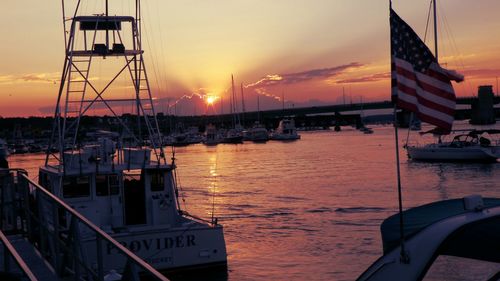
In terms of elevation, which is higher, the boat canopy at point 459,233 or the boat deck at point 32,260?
the boat canopy at point 459,233

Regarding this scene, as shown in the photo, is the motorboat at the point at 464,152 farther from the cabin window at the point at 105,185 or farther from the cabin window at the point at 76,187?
the cabin window at the point at 76,187

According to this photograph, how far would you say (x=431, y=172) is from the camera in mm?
56406

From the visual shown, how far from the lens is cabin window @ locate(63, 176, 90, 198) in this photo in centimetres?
1658

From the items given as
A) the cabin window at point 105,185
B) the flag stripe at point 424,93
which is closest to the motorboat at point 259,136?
the cabin window at point 105,185

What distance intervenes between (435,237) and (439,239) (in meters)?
0.05

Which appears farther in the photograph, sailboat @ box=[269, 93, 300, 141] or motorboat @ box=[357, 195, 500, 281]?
sailboat @ box=[269, 93, 300, 141]

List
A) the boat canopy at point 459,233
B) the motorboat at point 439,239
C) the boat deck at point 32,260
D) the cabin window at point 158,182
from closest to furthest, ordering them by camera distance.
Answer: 1. the motorboat at point 439,239
2. the boat canopy at point 459,233
3. the boat deck at point 32,260
4. the cabin window at point 158,182

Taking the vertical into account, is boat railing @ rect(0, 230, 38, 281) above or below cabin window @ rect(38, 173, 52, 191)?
above

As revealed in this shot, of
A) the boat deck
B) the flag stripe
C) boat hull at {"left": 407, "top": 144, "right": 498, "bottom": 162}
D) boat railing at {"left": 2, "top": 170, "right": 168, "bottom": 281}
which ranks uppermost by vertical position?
the flag stripe

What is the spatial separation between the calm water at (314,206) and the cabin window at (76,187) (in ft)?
18.4

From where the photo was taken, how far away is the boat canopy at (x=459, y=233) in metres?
6.25

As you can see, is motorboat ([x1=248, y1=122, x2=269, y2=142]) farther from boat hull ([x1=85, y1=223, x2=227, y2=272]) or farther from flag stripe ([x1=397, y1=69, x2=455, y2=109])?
flag stripe ([x1=397, y1=69, x2=455, y2=109])

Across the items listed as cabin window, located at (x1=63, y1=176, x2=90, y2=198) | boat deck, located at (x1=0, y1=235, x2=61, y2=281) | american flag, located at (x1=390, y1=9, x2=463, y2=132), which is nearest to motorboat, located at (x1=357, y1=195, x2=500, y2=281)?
american flag, located at (x1=390, y1=9, x2=463, y2=132)

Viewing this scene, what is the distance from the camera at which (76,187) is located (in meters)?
16.7
